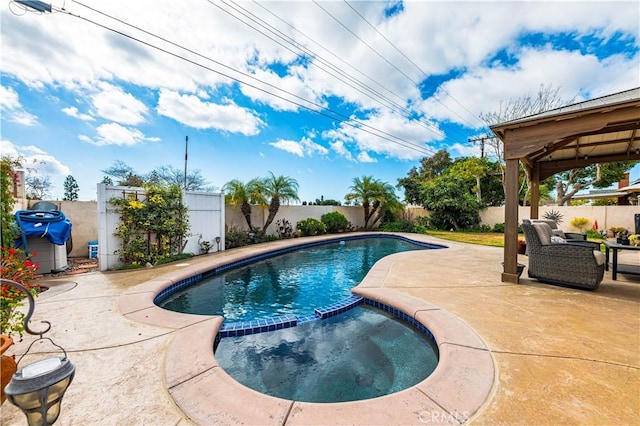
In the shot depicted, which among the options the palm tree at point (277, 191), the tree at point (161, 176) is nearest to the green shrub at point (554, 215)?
the palm tree at point (277, 191)

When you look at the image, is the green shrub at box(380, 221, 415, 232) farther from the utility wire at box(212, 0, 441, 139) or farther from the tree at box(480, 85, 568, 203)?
the utility wire at box(212, 0, 441, 139)

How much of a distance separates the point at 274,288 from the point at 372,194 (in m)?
11.2

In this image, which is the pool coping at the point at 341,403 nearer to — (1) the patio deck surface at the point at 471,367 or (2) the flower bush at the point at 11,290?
(1) the patio deck surface at the point at 471,367

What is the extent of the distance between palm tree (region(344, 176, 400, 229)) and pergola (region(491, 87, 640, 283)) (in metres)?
8.88

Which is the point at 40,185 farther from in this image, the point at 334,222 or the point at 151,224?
the point at 334,222

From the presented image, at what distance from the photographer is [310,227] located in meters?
13.1

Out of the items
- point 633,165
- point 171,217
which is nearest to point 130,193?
point 171,217

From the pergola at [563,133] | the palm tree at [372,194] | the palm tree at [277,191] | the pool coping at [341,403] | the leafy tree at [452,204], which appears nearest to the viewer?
the pool coping at [341,403]

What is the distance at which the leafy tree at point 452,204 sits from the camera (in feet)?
50.9

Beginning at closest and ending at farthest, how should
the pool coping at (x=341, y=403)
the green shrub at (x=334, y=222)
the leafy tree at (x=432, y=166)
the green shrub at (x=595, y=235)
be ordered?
1. the pool coping at (x=341, y=403)
2. the green shrub at (x=595, y=235)
3. the green shrub at (x=334, y=222)
4. the leafy tree at (x=432, y=166)

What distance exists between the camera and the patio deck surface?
1.68 m

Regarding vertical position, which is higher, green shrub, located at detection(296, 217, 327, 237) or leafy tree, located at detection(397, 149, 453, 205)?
leafy tree, located at detection(397, 149, 453, 205)

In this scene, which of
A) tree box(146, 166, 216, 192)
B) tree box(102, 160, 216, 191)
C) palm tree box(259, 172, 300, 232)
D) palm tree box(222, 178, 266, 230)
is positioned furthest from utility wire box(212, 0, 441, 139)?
tree box(146, 166, 216, 192)

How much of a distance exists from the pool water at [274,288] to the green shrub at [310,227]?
4395 mm
